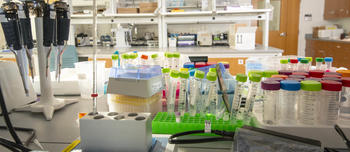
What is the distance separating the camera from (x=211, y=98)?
0.92 metres

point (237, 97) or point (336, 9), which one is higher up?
point (336, 9)

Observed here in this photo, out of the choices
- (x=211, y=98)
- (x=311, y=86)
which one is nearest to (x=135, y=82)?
(x=211, y=98)

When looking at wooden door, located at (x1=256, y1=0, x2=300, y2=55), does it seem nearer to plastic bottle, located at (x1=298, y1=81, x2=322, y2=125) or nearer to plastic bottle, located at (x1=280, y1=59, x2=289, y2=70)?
plastic bottle, located at (x1=280, y1=59, x2=289, y2=70)

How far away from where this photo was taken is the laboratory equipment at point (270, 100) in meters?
0.79

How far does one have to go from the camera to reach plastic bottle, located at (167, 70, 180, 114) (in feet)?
3.09

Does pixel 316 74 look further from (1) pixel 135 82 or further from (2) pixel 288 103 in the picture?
(1) pixel 135 82

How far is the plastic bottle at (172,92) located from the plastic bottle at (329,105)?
49 centimetres

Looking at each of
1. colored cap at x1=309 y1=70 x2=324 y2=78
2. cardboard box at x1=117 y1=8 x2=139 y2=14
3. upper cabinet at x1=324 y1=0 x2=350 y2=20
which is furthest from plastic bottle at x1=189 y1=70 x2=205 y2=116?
upper cabinet at x1=324 y1=0 x2=350 y2=20

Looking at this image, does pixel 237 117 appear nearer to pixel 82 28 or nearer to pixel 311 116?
pixel 311 116

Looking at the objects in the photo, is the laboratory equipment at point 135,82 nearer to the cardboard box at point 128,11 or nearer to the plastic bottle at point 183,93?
the plastic bottle at point 183,93

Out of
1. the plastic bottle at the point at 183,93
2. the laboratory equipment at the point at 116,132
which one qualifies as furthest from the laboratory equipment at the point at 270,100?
the laboratory equipment at the point at 116,132

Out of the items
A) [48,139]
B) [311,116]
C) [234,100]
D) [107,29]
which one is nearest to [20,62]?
[48,139]

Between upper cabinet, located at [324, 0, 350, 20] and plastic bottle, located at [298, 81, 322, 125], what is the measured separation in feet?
16.0

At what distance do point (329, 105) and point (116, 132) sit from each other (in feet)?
2.18
